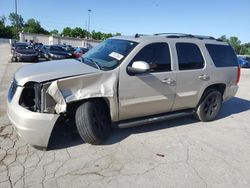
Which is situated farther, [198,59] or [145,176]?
[198,59]

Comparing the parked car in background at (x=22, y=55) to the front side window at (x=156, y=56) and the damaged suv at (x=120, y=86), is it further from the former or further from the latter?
the front side window at (x=156, y=56)

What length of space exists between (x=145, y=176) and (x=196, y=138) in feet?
5.85

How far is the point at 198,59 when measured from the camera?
489 cm

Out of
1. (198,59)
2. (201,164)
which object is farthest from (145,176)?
(198,59)

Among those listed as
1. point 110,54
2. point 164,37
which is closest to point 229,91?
point 164,37

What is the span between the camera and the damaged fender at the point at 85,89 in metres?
3.38

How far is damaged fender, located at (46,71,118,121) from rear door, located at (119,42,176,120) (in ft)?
0.50

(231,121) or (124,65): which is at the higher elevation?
(124,65)

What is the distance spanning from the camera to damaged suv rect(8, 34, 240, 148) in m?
3.41

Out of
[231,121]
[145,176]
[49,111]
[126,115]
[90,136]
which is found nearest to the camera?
[145,176]

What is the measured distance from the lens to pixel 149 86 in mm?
4160

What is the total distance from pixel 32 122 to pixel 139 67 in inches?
71.1

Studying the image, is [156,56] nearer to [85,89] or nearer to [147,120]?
[147,120]

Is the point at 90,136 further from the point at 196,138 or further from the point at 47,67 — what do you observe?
the point at 196,138
